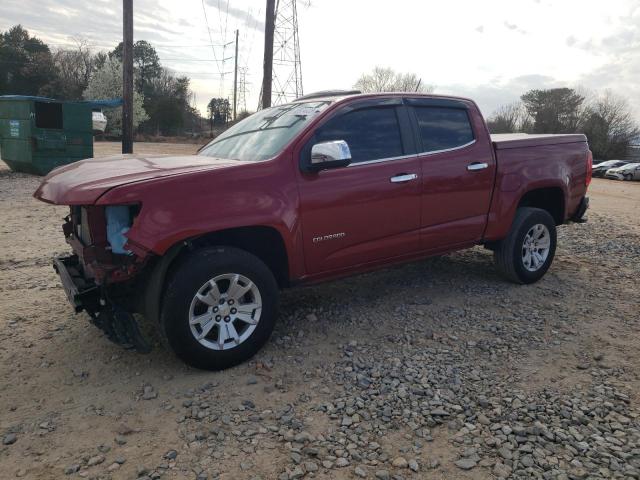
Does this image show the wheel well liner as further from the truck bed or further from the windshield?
the windshield

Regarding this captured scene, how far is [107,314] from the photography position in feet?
11.2

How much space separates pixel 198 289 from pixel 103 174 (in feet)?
3.42

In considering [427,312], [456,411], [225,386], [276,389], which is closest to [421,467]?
[456,411]

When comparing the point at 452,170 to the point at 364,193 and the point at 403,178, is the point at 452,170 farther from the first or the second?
the point at 364,193

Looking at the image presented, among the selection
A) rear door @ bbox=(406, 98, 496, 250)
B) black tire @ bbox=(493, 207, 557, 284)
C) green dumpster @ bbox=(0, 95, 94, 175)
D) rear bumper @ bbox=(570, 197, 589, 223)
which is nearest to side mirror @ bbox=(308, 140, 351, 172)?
rear door @ bbox=(406, 98, 496, 250)

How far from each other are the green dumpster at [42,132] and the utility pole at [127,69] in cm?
104

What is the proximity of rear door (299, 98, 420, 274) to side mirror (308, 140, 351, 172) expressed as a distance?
10 centimetres

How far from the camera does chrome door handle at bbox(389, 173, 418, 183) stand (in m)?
4.16

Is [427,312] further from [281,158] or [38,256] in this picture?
[38,256]

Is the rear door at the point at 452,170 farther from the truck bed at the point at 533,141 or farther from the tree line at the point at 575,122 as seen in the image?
Result: the tree line at the point at 575,122

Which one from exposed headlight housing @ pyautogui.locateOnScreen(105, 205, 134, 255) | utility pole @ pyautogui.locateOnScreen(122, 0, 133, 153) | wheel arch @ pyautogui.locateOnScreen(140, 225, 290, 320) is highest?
utility pole @ pyautogui.locateOnScreen(122, 0, 133, 153)

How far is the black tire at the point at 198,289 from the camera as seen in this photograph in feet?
10.7

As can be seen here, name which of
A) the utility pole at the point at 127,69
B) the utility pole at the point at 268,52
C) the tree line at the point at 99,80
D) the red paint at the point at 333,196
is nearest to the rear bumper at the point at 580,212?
the red paint at the point at 333,196

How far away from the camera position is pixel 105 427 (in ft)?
9.52
